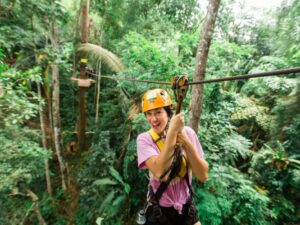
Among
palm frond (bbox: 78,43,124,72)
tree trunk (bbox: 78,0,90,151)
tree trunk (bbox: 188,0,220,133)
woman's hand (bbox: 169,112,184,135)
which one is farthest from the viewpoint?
tree trunk (bbox: 78,0,90,151)

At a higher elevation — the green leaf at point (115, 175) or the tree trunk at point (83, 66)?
the tree trunk at point (83, 66)

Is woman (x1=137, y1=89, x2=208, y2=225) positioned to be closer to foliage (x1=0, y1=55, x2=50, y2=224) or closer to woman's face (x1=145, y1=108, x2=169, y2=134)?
woman's face (x1=145, y1=108, x2=169, y2=134)

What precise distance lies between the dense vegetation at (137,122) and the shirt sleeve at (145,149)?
9.82ft

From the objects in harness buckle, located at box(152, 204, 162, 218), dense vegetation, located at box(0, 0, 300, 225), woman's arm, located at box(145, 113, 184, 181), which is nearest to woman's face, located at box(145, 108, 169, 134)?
woman's arm, located at box(145, 113, 184, 181)

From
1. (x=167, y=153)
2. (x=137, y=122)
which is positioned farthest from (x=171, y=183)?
(x=137, y=122)

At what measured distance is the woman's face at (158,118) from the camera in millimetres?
1639

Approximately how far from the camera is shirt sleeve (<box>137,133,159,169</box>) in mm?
1595

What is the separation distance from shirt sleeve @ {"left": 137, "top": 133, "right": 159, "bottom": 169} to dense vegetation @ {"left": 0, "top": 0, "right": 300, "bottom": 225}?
299cm

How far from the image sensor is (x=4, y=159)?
15.9ft

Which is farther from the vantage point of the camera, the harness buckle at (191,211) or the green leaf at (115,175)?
the green leaf at (115,175)

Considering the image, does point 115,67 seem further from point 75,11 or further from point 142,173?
point 75,11

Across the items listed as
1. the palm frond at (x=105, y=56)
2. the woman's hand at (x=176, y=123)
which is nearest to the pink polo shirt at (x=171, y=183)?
the woman's hand at (x=176, y=123)

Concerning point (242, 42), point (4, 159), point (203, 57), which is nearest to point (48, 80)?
point (4, 159)

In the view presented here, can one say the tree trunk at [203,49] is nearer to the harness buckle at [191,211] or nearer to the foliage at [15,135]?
the harness buckle at [191,211]
